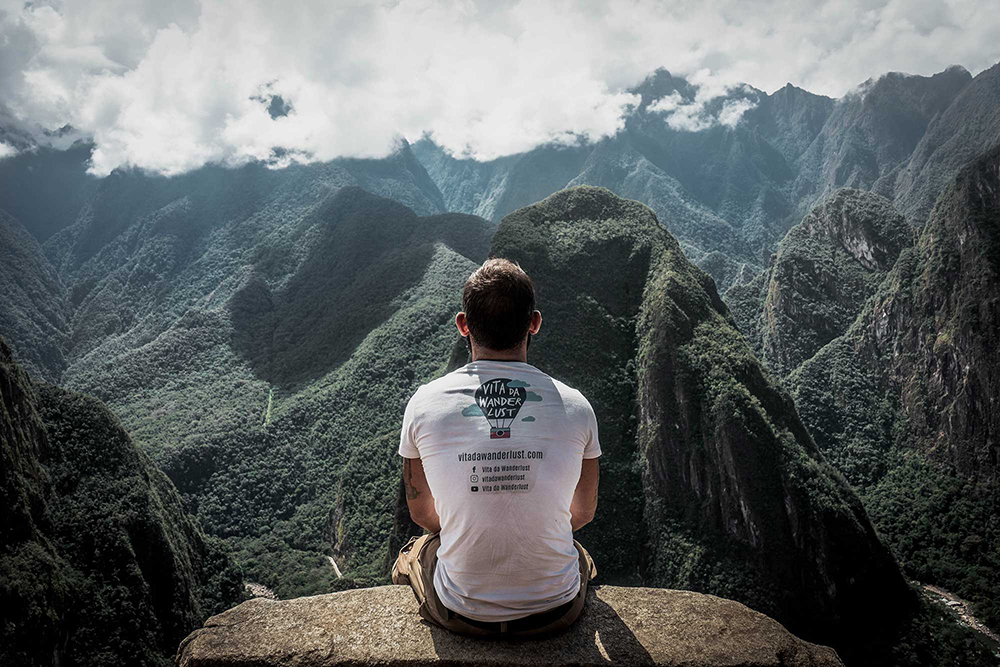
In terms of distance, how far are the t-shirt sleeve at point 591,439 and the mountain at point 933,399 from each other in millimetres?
50981

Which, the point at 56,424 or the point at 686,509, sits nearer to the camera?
the point at 56,424

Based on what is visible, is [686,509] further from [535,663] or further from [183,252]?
[183,252]

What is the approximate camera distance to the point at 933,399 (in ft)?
189

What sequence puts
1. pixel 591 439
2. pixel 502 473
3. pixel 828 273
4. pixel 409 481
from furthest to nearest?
pixel 828 273
pixel 409 481
pixel 591 439
pixel 502 473

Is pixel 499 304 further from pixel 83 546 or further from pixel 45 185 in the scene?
pixel 45 185

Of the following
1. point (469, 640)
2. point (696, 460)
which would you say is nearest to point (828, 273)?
point (696, 460)

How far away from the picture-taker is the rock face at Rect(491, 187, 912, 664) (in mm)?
36562

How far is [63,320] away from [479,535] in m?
139

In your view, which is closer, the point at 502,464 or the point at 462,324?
the point at 502,464

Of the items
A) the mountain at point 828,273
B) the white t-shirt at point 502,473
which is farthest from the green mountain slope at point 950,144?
the white t-shirt at point 502,473

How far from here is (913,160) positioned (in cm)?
12962

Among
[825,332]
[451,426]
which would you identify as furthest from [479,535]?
[825,332]

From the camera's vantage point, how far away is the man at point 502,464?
3.83 meters

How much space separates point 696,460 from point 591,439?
39.3m
